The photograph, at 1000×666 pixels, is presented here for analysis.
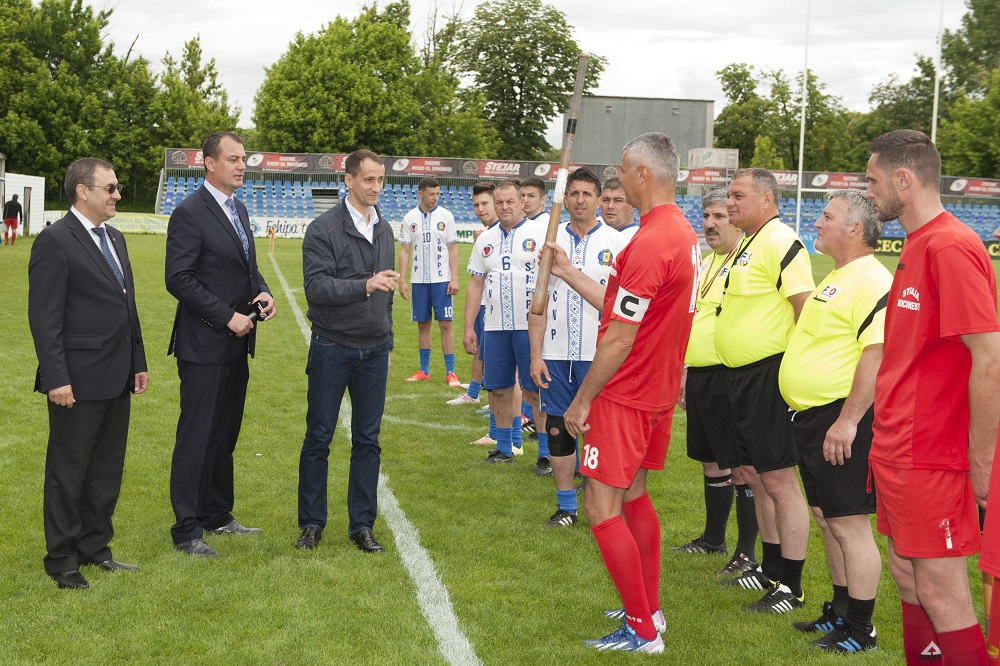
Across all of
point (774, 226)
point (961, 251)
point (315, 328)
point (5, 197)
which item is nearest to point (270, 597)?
point (315, 328)

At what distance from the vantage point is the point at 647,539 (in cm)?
454

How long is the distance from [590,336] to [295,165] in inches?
1804

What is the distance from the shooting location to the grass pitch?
4.30 metres

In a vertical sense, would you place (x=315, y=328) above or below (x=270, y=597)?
above

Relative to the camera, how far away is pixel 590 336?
653 centimetres

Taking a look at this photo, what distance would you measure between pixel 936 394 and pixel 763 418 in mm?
1645

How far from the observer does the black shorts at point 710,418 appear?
507 centimetres

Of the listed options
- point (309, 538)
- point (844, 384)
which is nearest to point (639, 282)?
point (844, 384)

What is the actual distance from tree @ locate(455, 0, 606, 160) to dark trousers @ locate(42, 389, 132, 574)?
62101 mm

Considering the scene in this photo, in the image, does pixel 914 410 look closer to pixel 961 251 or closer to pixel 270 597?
pixel 961 251

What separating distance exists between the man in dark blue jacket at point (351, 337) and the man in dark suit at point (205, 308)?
1.44ft

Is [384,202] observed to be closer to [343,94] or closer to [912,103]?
[343,94]

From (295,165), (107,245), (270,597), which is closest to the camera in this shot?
(270,597)

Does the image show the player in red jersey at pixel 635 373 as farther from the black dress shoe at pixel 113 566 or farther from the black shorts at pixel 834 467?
Answer: the black dress shoe at pixel 113 566
